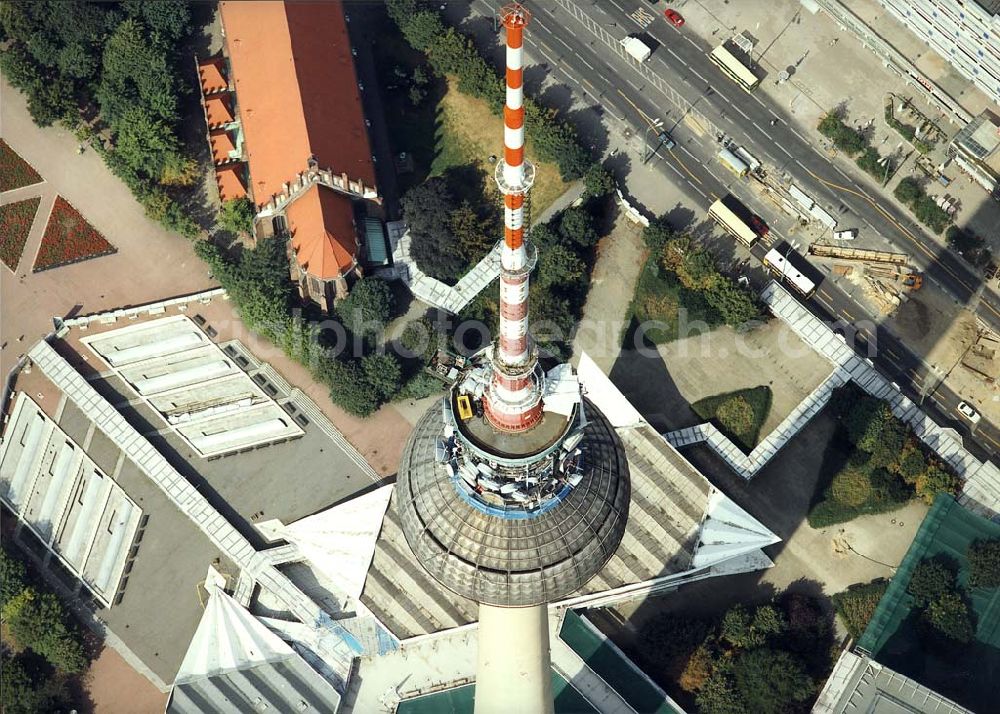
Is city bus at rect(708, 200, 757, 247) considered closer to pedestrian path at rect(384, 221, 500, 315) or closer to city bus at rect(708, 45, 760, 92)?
city bus at rect(708, 45, 760, 92)

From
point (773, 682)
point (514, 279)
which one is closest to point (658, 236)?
point (773, 682)

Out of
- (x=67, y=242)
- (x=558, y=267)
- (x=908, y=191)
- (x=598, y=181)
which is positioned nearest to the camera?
(x=558, y=267)

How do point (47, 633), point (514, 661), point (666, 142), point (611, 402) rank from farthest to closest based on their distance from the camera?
point (666, 142) → point (47, 633) → point (611, 402) → point (514, 661)

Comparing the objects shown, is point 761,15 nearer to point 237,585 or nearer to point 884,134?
point 884,134

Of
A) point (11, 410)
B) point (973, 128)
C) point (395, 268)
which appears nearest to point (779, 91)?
point (973, 128)

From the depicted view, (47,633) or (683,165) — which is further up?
(683,165)

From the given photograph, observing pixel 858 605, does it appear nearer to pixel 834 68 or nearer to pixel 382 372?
pixel 382 372

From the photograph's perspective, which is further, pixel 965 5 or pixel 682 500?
pixel 965 5
